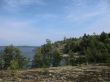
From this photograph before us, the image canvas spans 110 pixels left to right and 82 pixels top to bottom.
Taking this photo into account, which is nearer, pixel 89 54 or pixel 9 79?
pixel 9 79

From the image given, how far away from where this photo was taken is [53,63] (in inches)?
1506

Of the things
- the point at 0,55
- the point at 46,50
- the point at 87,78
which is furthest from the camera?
the point at 46,50

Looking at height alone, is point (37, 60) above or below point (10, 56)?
below

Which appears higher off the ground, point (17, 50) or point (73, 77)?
point (17, 50)

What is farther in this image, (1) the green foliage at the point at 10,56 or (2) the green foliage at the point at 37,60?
(1) the green foliage at the point at 10,56

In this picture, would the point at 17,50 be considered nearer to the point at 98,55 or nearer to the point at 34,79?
the point at 98,55

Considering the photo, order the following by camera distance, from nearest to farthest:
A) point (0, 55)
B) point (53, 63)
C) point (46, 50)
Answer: point (0, 55), point (53, 63), point (46, 50)

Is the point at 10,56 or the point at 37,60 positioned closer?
the point at 37,60

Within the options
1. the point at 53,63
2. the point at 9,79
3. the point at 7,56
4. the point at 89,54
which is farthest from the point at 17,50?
the point at 9,79

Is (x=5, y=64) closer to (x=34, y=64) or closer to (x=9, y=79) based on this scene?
(x=34, y=64)

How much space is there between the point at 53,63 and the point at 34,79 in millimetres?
22537

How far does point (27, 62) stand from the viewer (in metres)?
36.9

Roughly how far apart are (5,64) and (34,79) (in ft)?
69.5

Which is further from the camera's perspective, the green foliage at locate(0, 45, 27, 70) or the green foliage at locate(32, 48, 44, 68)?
the green foliage at locate(0, 45, 27, 70)
